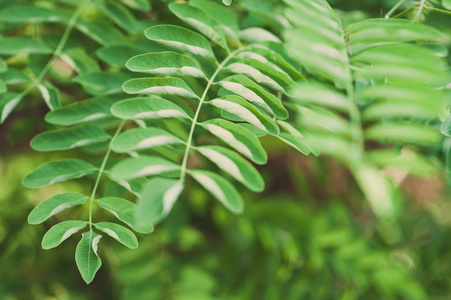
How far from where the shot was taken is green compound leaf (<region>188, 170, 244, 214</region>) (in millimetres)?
390

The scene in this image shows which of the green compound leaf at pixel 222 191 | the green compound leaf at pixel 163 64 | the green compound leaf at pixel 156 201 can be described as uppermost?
the green compound leaf at pixel 163 64

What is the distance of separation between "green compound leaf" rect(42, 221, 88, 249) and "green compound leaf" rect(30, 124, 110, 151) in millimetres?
160

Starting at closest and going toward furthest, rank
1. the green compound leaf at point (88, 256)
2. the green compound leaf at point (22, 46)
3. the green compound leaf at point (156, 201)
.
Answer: the green compound leaf at point (156, 201) < the green compound leaf at point (88, 256) < the green compound leaf at point (22, 46)

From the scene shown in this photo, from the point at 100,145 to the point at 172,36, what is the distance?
332mm

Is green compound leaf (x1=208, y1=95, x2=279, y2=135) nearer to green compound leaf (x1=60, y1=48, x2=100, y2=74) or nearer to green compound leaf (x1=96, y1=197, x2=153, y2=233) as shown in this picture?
green compound leaf (x1=96, y1=197, x2=153, y2=233)

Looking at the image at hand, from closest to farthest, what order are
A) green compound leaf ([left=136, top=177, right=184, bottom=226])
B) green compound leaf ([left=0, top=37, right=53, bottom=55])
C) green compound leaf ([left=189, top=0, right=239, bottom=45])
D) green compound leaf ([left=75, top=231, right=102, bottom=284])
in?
green compound leaf ([left=136, top=177, right=184, bottom=226]) < green compound leaf ([left=75, top=231, right=102, bottom=284]) < green compound leaf ([left=189, top=0, right=239, bottom=45]) < green compound leaf ([left=0, top=37, right=53, bottom=55])

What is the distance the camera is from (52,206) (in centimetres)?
50

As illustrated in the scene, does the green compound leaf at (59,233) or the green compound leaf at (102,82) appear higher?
the green compound leaf at (102,82)

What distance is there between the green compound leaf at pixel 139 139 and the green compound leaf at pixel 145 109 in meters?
0.02

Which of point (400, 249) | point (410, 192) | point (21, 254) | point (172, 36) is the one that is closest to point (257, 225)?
point (400, 249)

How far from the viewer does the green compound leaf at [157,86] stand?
18.5 inches

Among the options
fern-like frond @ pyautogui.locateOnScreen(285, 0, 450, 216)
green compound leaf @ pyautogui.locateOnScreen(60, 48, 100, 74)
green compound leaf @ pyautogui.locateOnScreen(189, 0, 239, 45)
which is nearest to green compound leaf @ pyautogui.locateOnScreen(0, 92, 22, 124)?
green compound leaf @ pyautogui.locateOnScreen(60, 48, 100, 74)

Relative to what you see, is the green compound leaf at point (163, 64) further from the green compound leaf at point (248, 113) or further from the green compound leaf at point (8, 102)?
Answer: the green compound leaf at point (8, 102)

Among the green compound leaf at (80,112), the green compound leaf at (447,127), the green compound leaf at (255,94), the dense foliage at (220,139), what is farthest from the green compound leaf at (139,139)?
the green compound leaf at (447,127)
